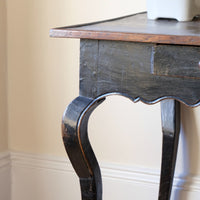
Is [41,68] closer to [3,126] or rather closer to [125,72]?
[3,126]

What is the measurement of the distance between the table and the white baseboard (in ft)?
2.50

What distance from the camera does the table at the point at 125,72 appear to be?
2.49 feet

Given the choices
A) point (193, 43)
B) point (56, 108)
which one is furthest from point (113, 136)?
point (193, 43)

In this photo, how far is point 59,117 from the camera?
1.56m

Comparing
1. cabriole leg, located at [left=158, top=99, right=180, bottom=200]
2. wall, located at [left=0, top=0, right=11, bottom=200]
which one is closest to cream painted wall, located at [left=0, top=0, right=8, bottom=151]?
wall, located at [left=0, top=0, right=11, bottom=200]

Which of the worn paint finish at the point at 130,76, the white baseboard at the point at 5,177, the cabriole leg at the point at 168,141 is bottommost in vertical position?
the white baseboard at the point at 5,177

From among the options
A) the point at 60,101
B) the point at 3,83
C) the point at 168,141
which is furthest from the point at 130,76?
the point at 3,83

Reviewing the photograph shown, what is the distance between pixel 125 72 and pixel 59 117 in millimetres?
781

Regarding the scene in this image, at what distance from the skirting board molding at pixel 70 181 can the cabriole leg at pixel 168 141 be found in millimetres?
122

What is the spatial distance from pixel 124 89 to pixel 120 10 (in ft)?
2.11

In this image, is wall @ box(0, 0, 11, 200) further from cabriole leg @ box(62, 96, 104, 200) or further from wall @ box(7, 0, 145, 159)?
cabriole leg @ box(62, 96, 104, 200)

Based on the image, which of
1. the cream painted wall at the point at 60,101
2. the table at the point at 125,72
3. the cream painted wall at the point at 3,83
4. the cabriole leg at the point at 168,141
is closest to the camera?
the table at the point at 125,72

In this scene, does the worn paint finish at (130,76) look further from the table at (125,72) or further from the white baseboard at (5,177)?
the white baseboard at (5,177)

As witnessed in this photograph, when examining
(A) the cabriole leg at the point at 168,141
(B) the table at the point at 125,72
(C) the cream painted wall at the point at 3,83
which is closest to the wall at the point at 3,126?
(C) the cream painted wall at the point at 3,83
